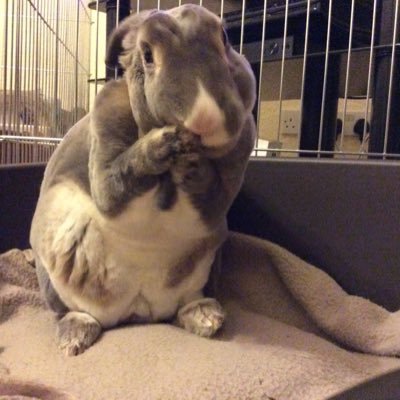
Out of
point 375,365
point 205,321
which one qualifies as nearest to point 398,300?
point 375,365

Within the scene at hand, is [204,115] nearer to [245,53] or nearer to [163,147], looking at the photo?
[163,147]

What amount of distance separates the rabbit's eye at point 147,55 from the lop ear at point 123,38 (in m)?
0.07

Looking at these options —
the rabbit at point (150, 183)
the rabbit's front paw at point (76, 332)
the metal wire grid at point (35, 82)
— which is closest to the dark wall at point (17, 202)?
the metal wire grid at point (35, 82)

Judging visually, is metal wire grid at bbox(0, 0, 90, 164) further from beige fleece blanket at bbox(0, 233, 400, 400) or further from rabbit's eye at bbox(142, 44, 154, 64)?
rabbit's eye at bbox(142, 44, 154, 64)

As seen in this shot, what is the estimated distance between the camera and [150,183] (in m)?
0.75

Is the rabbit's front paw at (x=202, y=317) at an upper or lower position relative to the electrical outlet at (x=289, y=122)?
lower

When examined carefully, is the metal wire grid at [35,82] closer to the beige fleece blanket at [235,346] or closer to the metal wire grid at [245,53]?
the metal wire grid at [245,53]

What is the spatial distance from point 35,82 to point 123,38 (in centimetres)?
80

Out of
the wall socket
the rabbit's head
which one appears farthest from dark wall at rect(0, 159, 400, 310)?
the wall socket

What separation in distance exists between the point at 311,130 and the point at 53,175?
0.89 meters

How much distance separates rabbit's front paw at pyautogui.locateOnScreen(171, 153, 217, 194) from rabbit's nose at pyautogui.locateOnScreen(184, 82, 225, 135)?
0.15 feet

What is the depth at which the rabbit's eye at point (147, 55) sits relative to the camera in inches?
28.2

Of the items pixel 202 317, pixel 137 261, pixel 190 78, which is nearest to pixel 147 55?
pixel 190 78

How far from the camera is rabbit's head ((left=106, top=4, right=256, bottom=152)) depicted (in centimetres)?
66
